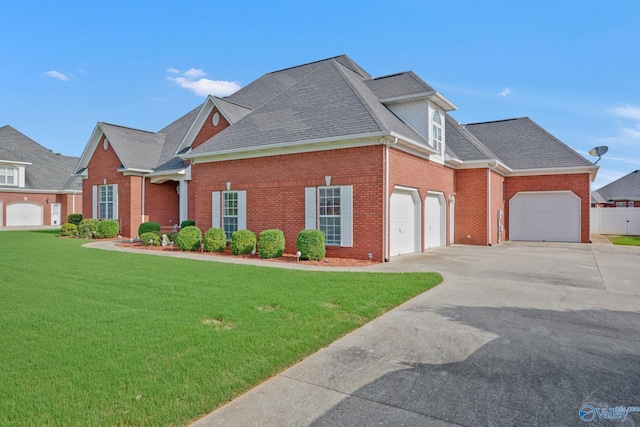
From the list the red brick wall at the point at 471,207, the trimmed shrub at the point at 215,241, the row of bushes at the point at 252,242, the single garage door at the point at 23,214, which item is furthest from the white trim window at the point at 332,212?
the single garage door at the point at 23,214

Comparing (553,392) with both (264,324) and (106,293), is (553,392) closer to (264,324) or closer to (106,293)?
(264,324)

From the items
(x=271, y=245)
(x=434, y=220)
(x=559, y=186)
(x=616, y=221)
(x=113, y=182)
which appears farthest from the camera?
(x=616, y=221)

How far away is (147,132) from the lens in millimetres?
25859

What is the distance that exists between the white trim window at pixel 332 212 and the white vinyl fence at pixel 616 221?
24.7 meters

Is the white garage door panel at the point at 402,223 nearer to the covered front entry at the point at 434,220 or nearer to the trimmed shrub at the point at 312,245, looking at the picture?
the covered front entry at the point at 434,220

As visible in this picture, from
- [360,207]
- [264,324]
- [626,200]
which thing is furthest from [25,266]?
[626,200]

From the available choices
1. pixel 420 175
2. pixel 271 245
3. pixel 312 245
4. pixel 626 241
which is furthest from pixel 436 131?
pixel 626 241

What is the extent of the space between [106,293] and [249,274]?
10.7 feet

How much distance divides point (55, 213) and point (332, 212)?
36644 mm

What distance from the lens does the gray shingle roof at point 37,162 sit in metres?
36.0

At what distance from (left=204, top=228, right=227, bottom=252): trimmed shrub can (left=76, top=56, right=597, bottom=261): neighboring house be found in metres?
1.04

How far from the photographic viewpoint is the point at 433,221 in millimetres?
17078

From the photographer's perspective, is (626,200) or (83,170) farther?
(626,200)

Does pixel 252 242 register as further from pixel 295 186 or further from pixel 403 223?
pixel 403 223
